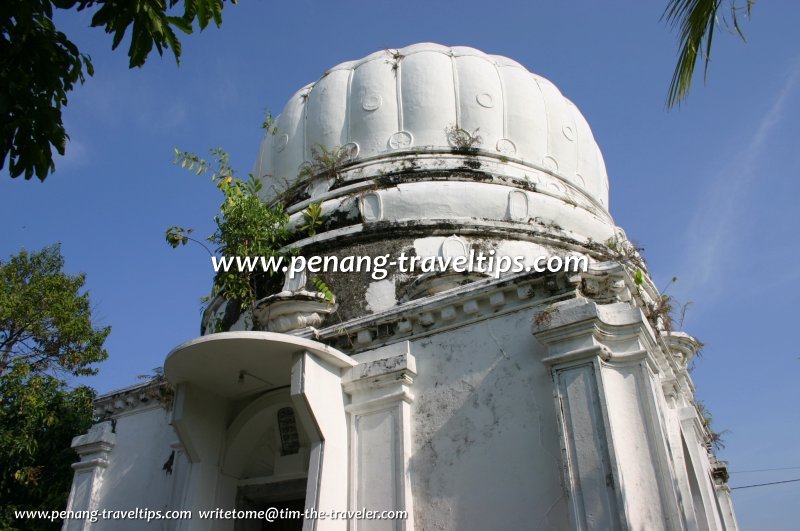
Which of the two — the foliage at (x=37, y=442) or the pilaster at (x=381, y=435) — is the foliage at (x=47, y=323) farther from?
the pilaster at (x=381, y=435)

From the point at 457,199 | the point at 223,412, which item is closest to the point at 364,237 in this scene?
the point at 457,199

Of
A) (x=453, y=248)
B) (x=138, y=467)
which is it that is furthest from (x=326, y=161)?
(x=138, y=467)

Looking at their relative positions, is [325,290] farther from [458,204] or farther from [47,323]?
[47,323]

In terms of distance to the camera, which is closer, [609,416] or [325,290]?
[609,416]

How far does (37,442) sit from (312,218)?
215 inches

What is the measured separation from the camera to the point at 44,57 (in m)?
3.57

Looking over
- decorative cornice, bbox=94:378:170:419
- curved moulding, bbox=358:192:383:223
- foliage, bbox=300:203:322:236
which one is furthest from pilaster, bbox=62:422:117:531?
curved moulding, bbox=358:192:383:223

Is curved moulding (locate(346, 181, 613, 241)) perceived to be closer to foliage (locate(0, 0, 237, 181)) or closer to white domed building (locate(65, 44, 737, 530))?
white domed building (locate(65, 44, 737, 530))

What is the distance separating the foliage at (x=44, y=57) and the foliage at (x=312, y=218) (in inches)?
212

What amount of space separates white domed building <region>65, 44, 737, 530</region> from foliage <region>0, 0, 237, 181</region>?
2.86 metres

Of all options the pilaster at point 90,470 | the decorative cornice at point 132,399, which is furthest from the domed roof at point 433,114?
the pilaster at point 90,470

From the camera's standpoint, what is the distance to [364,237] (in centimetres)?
862

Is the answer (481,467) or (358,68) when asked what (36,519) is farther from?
(358,68)

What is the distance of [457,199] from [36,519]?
24.1ft
